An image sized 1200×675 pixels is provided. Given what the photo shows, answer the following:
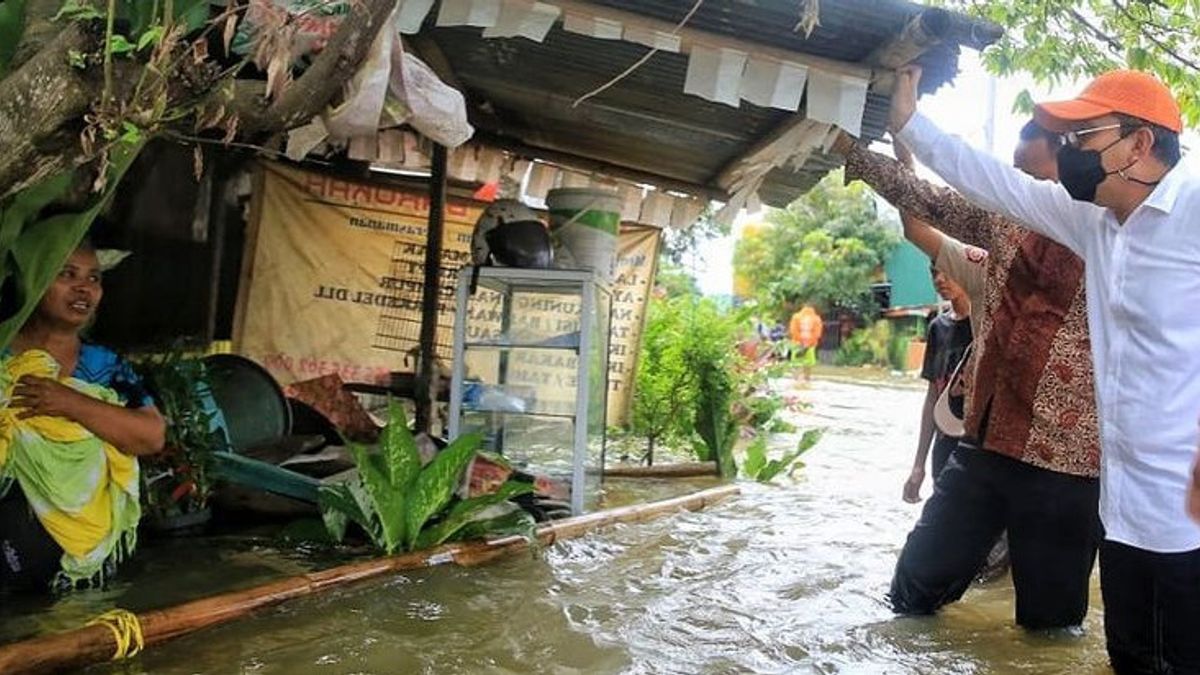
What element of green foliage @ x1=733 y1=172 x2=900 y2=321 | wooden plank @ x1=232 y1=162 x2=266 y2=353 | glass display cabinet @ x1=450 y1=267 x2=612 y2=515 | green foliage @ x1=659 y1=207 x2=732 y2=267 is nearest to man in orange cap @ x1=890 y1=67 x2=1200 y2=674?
glass display cabinet @ x1=450 y1=267 x2=612 y2=515

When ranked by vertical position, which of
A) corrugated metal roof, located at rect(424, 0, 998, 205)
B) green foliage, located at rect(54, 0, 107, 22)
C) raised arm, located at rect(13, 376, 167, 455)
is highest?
corrugated metal roof, located at rect(424, 0, 998, 205)

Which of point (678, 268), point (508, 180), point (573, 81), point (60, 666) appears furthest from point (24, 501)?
point (678, 268)

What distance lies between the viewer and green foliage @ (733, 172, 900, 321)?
3319cm

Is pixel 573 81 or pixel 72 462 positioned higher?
pixel 573 81

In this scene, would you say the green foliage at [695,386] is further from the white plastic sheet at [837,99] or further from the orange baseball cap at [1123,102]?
the orange baseball cap at [1123,102]

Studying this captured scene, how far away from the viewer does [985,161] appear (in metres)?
3.06

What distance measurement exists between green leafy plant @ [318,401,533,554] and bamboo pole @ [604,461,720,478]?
346 centimetres

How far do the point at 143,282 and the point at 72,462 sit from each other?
3.69 m

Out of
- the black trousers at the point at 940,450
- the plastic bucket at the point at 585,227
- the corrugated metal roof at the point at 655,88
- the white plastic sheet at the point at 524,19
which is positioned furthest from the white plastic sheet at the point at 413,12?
the black trousers at the point at 940,450

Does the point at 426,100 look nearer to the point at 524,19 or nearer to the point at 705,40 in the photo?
the point at 524,19

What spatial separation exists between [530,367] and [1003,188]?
3.48 meters

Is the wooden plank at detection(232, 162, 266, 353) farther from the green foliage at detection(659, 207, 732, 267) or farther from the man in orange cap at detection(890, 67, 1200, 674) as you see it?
the green foliage at detection(659, 207, 732, 267)

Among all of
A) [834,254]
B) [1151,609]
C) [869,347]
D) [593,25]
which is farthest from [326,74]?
[834,254]

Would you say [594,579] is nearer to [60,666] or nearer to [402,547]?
[402,547]
